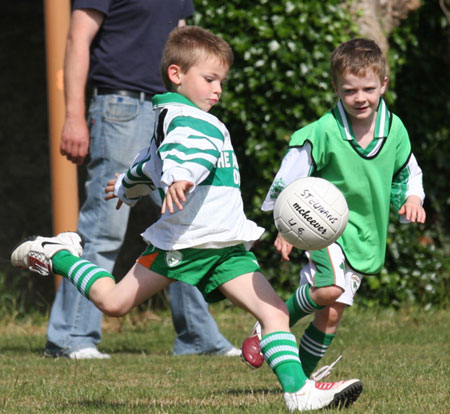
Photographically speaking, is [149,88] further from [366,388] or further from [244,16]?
[366,388]

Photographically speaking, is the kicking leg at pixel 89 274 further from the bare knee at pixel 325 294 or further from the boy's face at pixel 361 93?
the boy's face at pixel 361 93

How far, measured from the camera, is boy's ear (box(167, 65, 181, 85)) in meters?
3.82

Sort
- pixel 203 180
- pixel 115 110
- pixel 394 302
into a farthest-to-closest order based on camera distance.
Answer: pixel 394 302
pixel 115 110
pixel 203 180

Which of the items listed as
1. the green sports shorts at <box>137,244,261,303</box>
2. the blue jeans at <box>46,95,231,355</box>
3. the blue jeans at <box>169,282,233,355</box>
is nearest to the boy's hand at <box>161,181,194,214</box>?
the green sports shorts at <box>137,244,261,303</box>

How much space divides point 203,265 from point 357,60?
126 cm

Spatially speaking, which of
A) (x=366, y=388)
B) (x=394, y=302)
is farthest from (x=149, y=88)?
(x=394, y=302)

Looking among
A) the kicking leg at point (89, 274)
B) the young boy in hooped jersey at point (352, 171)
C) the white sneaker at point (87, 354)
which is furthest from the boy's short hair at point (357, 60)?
the white sneaker at point (87, 354)

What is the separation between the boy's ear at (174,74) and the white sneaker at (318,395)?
1.35m

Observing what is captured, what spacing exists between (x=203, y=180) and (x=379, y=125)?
1.05 m

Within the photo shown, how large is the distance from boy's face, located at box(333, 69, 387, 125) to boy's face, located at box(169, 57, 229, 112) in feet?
2.18

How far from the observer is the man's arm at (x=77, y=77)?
16.8 ft

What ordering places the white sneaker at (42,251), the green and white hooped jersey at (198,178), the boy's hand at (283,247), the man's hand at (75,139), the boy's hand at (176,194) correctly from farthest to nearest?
the man's hand at (75,139), the boy's hand at (283,247), the white sneaker at (42,251), the green and white hooped jersey at (198,178), the boy's hand at (176,194)

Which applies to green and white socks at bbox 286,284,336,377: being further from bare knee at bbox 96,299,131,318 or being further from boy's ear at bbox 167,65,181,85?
boy's ear at bbox 167,65,181,85

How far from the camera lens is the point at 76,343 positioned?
5266mm
